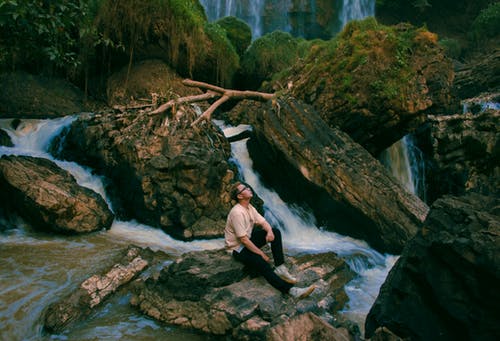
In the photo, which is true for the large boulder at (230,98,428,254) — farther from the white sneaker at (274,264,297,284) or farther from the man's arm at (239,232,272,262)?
the man's arm at (239,232,272,262)

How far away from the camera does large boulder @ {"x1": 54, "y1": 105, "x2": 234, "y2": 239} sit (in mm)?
8695

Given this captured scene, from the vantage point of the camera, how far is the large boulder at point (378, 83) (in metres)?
10.9

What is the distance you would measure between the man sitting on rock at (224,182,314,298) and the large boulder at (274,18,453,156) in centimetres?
620

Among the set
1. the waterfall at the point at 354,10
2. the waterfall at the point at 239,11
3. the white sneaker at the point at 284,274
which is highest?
the waterfall at the point at 354,10

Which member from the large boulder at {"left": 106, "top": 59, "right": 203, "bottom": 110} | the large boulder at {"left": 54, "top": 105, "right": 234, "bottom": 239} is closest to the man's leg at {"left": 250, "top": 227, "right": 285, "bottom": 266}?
the large boulder at {"left": 54, "top": 105, "right": 234, "bottom": 239}

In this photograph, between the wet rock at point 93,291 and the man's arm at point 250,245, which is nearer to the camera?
the wet rock at point 93,291

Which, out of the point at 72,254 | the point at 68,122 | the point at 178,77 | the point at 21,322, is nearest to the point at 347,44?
the point at 178,77

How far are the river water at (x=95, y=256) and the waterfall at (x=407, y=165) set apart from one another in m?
4.15

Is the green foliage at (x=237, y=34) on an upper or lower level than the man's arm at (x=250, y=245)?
upper

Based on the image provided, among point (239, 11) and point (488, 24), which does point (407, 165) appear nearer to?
point (488, 24)

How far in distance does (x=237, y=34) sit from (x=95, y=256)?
15.4 m

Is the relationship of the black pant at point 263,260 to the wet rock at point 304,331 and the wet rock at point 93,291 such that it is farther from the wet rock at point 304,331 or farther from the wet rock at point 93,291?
the wet rock at point 93,291

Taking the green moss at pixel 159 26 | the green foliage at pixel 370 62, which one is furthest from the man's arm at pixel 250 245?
the green moss at pixel 159 26

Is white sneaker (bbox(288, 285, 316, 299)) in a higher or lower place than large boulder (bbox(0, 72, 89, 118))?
lower
